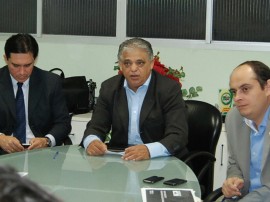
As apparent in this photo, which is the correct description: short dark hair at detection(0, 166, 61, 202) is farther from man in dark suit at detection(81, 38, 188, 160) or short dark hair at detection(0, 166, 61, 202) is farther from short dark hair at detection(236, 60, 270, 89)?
man in dark suit at detection(81, 38, 188, 160)

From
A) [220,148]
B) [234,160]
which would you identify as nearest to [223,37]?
[220,148]

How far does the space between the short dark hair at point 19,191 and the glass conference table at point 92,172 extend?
50.1 inches

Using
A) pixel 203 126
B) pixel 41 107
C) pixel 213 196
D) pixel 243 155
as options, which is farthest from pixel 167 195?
pixel 41 107

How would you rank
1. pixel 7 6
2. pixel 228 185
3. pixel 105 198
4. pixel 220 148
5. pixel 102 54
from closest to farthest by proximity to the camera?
pixel 105 198, pixel 228 185, pixel 220 148, pixel 102 54, pixel 7 6

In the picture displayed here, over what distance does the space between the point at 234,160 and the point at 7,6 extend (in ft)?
11.3

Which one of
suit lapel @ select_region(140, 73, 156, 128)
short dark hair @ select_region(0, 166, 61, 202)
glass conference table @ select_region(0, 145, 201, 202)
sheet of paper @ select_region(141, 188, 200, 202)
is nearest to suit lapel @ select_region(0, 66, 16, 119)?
glass conference table @ select_region(0, 145, 201, 202)

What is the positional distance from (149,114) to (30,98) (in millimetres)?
880

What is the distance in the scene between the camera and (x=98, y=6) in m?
4.52

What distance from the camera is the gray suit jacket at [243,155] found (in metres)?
2.00

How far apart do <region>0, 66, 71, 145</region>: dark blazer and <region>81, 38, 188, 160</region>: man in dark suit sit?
0.36 meters

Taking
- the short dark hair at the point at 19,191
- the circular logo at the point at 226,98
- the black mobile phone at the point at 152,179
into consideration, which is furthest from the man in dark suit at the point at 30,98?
the short dark hair at the point at 19,191

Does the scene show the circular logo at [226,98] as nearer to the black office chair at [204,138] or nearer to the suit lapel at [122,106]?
the black office chair at [204,138]

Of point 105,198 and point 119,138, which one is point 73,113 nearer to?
point 119,138

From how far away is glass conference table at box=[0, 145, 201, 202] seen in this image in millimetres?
1761
